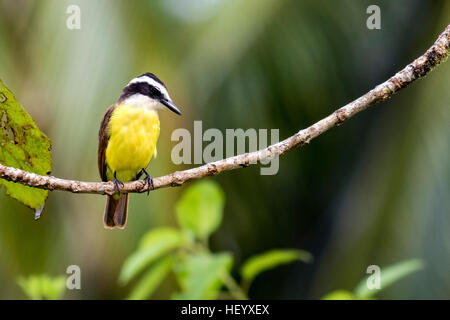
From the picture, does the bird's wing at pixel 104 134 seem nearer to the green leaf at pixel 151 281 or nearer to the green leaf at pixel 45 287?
the green leaf at pixel 45 287

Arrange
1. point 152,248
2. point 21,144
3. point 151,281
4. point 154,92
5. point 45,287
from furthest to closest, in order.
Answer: point 154,92, point 45,287, point 152,248, point 151,281, point 21,144

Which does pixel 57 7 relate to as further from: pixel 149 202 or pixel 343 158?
pixel 343 158

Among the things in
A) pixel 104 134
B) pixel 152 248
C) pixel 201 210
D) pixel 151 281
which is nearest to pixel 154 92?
pixel 104 134

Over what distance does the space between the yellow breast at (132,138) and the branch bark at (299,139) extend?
760 millimetres

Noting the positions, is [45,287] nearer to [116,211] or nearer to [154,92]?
[116,211]

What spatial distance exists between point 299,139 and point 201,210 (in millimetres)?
685

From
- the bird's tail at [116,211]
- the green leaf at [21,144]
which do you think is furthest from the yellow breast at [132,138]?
the green leaf at [21,144]

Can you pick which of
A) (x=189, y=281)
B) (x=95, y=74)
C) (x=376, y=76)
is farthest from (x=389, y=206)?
(x=189, y=281)

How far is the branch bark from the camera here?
6.64 feet

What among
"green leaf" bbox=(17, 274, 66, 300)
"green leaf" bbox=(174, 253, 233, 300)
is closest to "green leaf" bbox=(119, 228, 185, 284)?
"green leaf" bbox=(174, 253, 233, 300)

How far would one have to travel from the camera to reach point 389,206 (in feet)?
20.4

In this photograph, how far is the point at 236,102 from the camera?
6938 mm

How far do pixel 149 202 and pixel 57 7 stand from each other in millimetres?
2183
